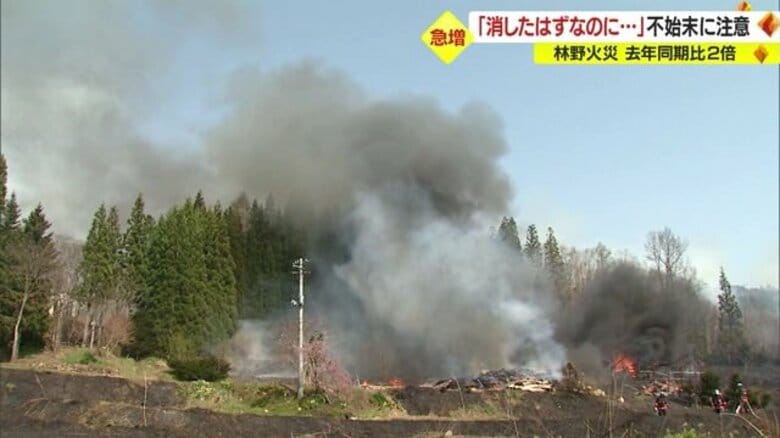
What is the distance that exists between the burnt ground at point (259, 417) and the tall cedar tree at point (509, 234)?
18269 millimetres

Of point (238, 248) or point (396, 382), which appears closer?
point (396, 382)

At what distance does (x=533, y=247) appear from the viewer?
5394 cm

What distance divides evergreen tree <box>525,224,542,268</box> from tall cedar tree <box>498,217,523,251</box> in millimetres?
717

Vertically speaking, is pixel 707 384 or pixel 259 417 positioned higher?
pixel 707 384

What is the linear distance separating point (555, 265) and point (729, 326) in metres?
13.2

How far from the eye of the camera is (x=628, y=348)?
3531 centimetres

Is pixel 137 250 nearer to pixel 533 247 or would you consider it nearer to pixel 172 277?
pixel 172 277

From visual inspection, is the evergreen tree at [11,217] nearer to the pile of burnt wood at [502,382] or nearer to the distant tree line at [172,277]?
the distant tree line at [172,277]

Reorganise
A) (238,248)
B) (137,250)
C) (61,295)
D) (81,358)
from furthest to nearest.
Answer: (238,248) → (137,250) → (61,295) → (81,358)

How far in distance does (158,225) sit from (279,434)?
3911cm

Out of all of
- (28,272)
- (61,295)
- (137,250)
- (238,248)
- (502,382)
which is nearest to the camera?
(502,382)

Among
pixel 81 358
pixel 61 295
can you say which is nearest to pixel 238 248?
pixel 61 295

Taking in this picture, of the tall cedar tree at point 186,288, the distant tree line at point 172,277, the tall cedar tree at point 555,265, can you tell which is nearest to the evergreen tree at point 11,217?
the distant tree line at point 172,277

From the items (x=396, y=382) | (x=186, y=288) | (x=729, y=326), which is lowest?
(x=396, y=382)
